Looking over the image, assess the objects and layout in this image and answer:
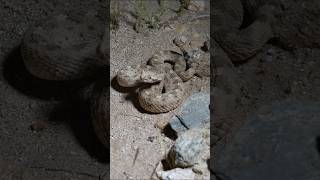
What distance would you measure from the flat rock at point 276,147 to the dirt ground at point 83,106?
4.0 inches

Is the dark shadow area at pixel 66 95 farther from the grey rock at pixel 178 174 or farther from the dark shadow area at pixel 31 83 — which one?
the grey rock at pixel 178 174

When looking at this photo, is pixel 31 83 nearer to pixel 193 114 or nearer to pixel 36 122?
pixel 36 122

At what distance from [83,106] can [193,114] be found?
1.84 feet

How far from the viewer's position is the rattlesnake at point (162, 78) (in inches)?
87.2

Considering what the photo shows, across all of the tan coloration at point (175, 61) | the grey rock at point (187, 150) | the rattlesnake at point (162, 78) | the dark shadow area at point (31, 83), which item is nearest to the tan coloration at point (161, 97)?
the rattlesnake at point (162, 78)

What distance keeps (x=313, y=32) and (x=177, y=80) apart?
0.85 metres

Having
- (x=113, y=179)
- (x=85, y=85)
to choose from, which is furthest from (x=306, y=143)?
(x=85, y=85)

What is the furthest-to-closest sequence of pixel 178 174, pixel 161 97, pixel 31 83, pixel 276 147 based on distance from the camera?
pixel 31 83 → pixel 161 97 → pixel 276 147 → pixel 178 174

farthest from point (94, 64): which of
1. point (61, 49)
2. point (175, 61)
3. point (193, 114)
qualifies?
point (193, 114)

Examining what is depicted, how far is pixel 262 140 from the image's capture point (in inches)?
83.1

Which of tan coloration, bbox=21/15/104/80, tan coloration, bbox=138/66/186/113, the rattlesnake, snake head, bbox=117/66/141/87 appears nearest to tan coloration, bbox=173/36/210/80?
the rattlesnake

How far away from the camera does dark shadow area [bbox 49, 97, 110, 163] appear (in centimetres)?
220

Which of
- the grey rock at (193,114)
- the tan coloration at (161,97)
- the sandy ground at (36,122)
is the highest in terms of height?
the grey rock at (193,114)

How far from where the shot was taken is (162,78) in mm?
2281
